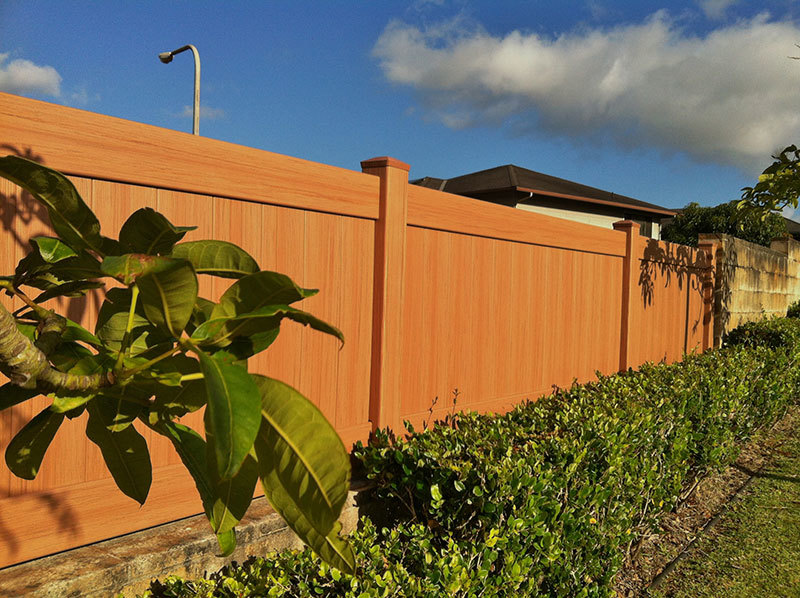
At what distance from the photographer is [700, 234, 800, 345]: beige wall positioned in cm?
1104

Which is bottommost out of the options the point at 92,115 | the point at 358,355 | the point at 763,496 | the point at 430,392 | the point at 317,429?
the point at 763,496

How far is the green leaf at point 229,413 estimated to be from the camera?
2.45 feet

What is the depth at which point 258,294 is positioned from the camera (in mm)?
882

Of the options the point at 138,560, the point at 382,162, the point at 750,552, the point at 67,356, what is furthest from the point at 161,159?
the point at 750,552

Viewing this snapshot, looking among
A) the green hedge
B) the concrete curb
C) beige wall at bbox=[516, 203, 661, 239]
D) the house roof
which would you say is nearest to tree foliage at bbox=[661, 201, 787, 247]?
the house roof

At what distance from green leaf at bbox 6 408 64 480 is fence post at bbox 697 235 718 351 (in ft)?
35.5

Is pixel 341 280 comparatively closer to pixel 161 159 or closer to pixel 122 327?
pixel 161 159

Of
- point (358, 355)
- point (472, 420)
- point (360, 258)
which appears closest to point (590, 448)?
point (472, 420)

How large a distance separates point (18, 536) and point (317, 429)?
2445 mm

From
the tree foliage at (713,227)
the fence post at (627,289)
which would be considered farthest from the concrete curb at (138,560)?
the tree foliage at (713,227)

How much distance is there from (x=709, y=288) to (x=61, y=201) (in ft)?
37.0

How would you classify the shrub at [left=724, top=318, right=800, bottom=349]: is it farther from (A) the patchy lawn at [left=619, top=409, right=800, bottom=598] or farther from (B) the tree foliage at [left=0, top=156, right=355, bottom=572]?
(B) the tree foliage at [left=0, top=156, right=355, bottom=572]

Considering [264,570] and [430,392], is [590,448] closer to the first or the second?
[430,392]

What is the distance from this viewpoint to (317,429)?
0.85 metres
